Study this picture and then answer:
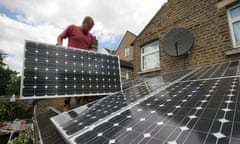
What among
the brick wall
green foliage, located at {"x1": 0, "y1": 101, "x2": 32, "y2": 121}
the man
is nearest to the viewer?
the man

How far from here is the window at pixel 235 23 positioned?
150 inches

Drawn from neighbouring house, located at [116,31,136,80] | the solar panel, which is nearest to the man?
the solar panel

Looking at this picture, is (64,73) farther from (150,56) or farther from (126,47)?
(126,47)

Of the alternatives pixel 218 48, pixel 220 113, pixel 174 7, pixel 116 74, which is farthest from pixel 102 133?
pixel 174 7

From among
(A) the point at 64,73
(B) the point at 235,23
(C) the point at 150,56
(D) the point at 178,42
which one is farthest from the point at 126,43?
(A) the point at 64,73

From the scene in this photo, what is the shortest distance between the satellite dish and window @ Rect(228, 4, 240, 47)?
3.74 feet

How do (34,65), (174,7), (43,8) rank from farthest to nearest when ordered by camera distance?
(43,8) → (174,7) → (34,65)

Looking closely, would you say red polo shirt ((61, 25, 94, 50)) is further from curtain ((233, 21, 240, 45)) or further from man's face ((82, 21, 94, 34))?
curtain ((233, 21, 240, 45))

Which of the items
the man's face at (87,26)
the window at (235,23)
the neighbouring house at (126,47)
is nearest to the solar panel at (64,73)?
the man's face at (87,26)

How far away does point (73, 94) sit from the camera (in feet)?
8.08

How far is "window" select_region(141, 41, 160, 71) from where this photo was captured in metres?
6.04

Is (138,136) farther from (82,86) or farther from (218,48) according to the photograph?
(218,48)

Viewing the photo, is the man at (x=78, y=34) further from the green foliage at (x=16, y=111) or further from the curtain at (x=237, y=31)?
the green foliage at (x=16, y=111)

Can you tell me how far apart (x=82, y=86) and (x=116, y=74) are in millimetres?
1033
